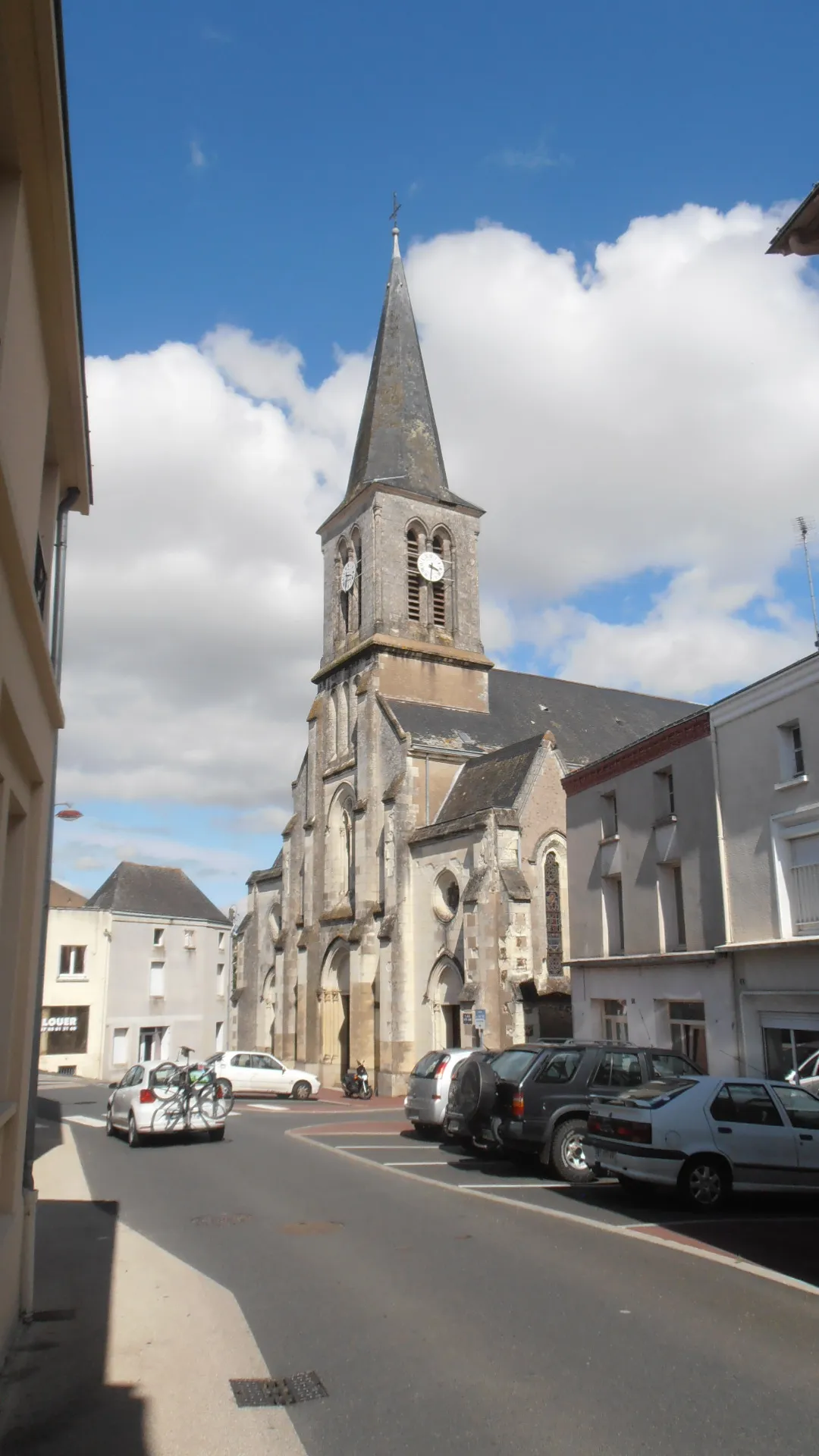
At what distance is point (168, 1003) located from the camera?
4447 centimetres

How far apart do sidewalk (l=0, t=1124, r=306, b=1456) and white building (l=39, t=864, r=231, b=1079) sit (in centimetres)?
3244

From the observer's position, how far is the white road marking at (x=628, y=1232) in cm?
821

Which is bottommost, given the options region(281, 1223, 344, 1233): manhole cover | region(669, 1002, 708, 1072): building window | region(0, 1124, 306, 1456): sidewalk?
region(281, 1223, 344, 1233): manhole cover

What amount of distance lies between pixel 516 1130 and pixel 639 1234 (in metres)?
3.40

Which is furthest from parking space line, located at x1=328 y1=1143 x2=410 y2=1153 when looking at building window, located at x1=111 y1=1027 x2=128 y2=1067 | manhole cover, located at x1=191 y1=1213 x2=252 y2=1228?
building window, located at x1=111 y1=1027 x2=128 y2=1067

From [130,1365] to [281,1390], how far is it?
1.07 meters

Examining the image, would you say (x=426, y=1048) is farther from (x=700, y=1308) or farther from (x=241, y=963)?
(x=700, y=1308)

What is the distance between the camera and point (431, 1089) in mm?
17672

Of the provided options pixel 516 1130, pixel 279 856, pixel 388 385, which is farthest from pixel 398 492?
pixel 516 1130

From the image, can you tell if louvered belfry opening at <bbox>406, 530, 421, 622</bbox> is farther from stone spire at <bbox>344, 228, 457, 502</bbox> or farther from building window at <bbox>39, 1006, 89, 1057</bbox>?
building window at <bbox>39, 1006, 89, 1057</bbox>

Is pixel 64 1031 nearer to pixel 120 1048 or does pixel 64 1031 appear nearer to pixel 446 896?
pixel 120 1048

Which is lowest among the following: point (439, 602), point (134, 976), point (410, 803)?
point (134, 976)

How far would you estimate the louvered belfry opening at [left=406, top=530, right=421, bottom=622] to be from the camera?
125 feet

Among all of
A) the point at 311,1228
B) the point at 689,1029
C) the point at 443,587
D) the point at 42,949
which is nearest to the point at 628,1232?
the point at 311,1228
